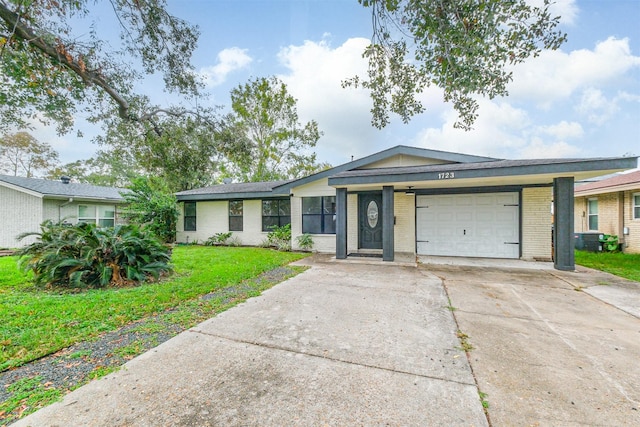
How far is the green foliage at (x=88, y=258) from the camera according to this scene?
4.98m

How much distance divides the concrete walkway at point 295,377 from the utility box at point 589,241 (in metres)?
11.6

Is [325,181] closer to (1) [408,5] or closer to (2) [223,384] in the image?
(1) [408,5]

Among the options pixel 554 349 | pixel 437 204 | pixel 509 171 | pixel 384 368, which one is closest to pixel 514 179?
pixel 509 171

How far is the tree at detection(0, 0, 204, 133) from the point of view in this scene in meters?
4.38

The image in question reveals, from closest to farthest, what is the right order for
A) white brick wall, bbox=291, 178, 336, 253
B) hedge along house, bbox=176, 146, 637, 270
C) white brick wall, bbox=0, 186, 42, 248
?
hedge along house, bbox=176, 146, 637, 270
white brick wall, bbox=291, 178, 336, 253
white brick wall, bbox=0, 186, 42, 248

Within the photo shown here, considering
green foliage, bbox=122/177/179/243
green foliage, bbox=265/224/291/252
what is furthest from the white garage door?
green foliage, bbox=122/177/179/243

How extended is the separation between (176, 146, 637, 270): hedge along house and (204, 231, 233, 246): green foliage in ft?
7.03

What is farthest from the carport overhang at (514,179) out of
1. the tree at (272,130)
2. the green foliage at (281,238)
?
the tree at (272,130)

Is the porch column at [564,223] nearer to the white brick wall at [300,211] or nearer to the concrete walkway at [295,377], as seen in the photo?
the concrete walkway at [295,377]

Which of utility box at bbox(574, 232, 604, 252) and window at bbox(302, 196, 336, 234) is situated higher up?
window at bbox(302, 196, 336, 234)

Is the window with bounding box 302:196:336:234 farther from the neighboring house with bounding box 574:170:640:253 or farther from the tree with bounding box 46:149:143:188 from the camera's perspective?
the tree with bounding box 46:149:143:188

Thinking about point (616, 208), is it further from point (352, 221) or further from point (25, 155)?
point (25, 155)

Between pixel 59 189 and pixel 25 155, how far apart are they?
64.1 ft

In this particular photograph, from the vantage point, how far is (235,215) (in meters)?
12.4
